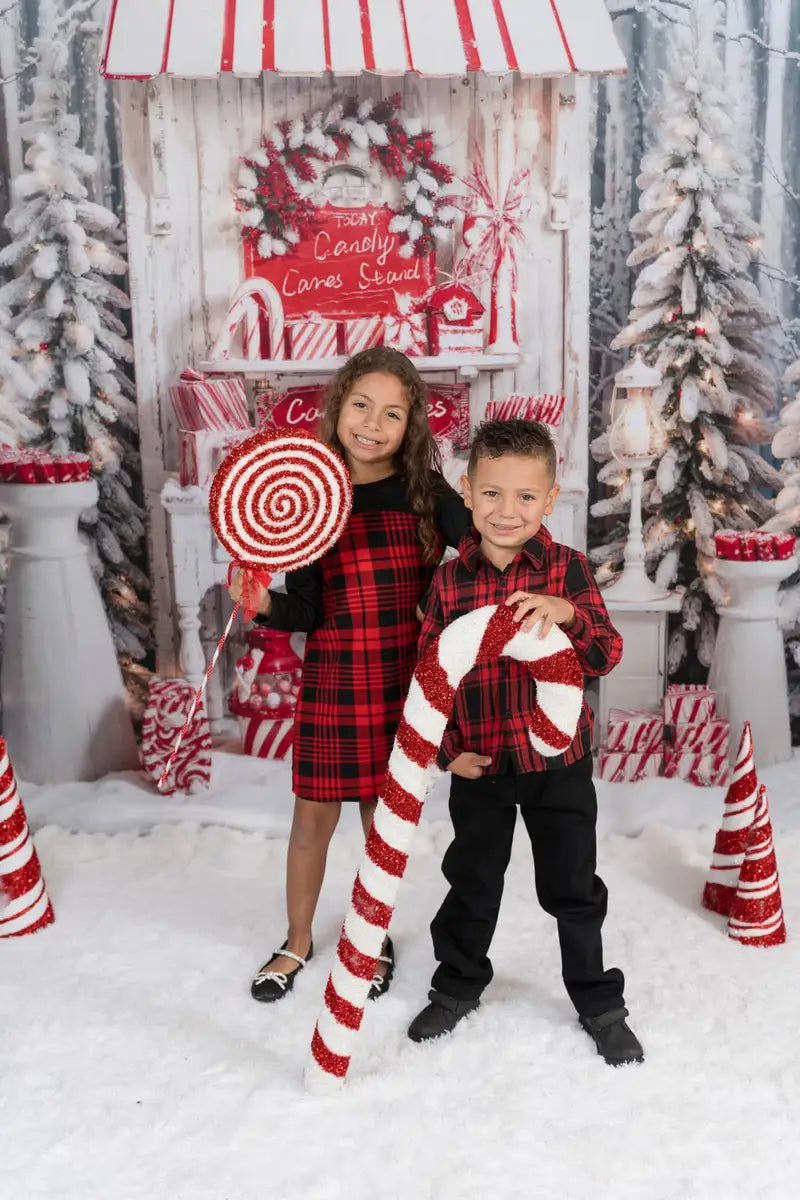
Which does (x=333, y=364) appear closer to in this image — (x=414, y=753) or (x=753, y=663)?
(x=753, y=663)

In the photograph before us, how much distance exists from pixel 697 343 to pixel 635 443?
440 millimetres

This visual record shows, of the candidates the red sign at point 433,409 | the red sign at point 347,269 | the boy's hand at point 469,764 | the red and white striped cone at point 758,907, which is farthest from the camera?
the red sign at point 433,409

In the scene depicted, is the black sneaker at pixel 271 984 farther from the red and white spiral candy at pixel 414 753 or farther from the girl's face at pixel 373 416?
the girl's face at pixel 373 416

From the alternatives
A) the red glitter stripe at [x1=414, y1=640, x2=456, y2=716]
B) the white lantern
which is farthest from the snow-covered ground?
the white lantern

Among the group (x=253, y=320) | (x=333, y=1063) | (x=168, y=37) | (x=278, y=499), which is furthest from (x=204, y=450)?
(x=333, y=1063)

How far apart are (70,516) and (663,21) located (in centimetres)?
252

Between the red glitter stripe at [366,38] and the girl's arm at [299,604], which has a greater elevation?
the red glitter stripe at [366,38]

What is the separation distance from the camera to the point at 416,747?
214 centimetres

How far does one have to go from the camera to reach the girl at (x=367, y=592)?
8.14 feet

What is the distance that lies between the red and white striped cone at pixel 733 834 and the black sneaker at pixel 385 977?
0.84 m

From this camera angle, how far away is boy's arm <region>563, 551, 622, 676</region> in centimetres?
219

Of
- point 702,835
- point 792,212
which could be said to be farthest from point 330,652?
point 792,212

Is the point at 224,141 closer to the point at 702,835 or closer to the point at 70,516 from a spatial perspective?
the point at 70,516

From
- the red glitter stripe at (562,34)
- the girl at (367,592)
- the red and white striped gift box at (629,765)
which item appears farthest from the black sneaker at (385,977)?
the red glitter stripe at (562,34)
